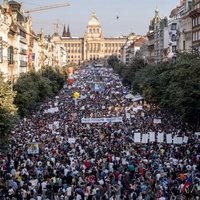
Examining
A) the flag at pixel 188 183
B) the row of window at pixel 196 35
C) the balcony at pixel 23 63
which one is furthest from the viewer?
the balcony at pixel 23 63

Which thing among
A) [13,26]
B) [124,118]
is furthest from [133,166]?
[13,26]

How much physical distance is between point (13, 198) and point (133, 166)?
744cm

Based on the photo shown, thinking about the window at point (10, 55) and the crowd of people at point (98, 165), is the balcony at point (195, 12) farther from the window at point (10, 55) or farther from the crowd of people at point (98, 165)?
the crowd of people at point (98, 165)

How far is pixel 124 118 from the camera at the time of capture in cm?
5697

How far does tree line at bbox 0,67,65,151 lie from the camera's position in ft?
112

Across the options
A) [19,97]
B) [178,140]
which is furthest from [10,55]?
[178,140]

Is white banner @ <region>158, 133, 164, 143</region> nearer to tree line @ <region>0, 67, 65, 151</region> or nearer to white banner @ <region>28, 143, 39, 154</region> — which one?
white banner @ <region>28, 143, 39, 154</region>

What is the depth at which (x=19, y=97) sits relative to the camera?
56.9m

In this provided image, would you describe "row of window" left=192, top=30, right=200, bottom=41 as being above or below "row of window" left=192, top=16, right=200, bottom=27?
below

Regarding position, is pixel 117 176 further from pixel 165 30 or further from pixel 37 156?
pixel 165 30

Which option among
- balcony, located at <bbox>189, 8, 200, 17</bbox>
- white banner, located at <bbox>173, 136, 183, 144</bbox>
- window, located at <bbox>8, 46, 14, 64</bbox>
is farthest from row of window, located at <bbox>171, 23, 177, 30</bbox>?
white banner, located at <bbox>173, 136, 183, 144</bbox>

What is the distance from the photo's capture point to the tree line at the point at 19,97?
34078 millimetres

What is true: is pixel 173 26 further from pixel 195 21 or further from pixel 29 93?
pixel 29 93

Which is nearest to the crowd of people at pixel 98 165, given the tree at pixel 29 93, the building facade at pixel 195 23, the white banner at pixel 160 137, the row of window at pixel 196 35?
the white banner at pixel 160 137
